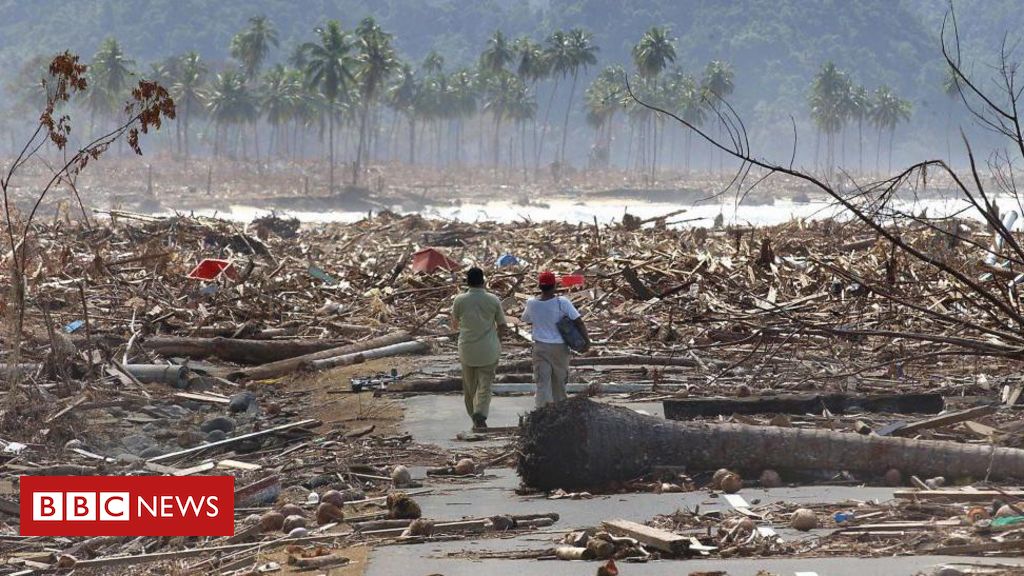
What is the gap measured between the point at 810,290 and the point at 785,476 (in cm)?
974

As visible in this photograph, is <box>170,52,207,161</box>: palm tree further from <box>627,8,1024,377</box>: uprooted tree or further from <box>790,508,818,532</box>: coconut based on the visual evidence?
<box>790,508,818,532</box>: coconut

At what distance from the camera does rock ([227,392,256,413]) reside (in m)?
14.1

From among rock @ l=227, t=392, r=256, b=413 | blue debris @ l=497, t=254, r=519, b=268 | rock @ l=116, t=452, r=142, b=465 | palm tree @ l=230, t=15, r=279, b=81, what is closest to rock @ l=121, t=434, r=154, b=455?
rock @ l=116, t=452, r=142, b=465

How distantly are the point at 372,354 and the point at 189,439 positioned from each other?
197 inches

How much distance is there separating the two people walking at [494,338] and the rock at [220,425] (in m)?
2.36

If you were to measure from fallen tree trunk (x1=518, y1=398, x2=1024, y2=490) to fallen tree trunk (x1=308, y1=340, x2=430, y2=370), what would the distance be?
7.45 m

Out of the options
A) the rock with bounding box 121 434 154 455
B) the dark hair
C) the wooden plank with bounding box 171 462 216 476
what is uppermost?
the dark hair

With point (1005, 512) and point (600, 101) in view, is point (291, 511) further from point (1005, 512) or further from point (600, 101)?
point (600, 101)

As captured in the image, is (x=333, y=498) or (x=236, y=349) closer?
(x=333, y=498)

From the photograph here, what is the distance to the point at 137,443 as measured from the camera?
1218cm

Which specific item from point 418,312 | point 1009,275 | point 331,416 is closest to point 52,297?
point 418,312

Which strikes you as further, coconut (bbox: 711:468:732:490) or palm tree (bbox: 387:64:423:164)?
palm tree (bbox: 387:64:423:164)

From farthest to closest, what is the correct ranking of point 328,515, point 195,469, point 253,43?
point 253,43 < point 195,469 < point 328,515

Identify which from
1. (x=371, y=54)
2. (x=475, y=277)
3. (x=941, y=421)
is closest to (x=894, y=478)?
(x=941, y=421)
